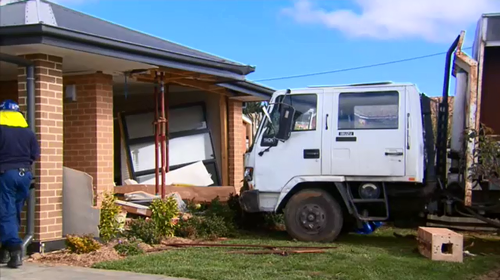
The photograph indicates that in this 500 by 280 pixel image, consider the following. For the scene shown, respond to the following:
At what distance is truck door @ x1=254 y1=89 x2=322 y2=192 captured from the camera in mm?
8695

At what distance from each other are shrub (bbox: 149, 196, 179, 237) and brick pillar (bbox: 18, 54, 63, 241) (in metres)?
1.58

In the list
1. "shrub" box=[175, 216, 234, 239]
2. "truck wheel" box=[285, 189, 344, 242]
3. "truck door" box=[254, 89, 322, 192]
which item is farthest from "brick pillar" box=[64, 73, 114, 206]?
"truck wheel" box=[285, 189, 344, 242]

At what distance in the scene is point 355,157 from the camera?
8.52 meters

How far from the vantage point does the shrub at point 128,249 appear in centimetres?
752

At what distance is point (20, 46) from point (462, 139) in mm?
6011

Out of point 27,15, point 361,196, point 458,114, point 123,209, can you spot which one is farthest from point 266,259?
point 27,15

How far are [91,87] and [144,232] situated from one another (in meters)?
2.48

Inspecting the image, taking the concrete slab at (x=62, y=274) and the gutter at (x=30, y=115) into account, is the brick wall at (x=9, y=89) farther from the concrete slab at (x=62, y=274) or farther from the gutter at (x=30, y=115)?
the concrete slab at (x=62, y=274)

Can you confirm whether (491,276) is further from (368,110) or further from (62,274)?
(62,274)

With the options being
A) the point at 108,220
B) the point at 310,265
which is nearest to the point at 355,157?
the point at 310,265

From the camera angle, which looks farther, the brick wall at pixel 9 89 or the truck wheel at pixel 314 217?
the brick wall at pixel 9 89

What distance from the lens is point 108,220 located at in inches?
313

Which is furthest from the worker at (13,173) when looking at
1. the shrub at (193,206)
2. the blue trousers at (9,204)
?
the shrub at (193,206)

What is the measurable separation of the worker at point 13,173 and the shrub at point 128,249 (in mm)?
1347
